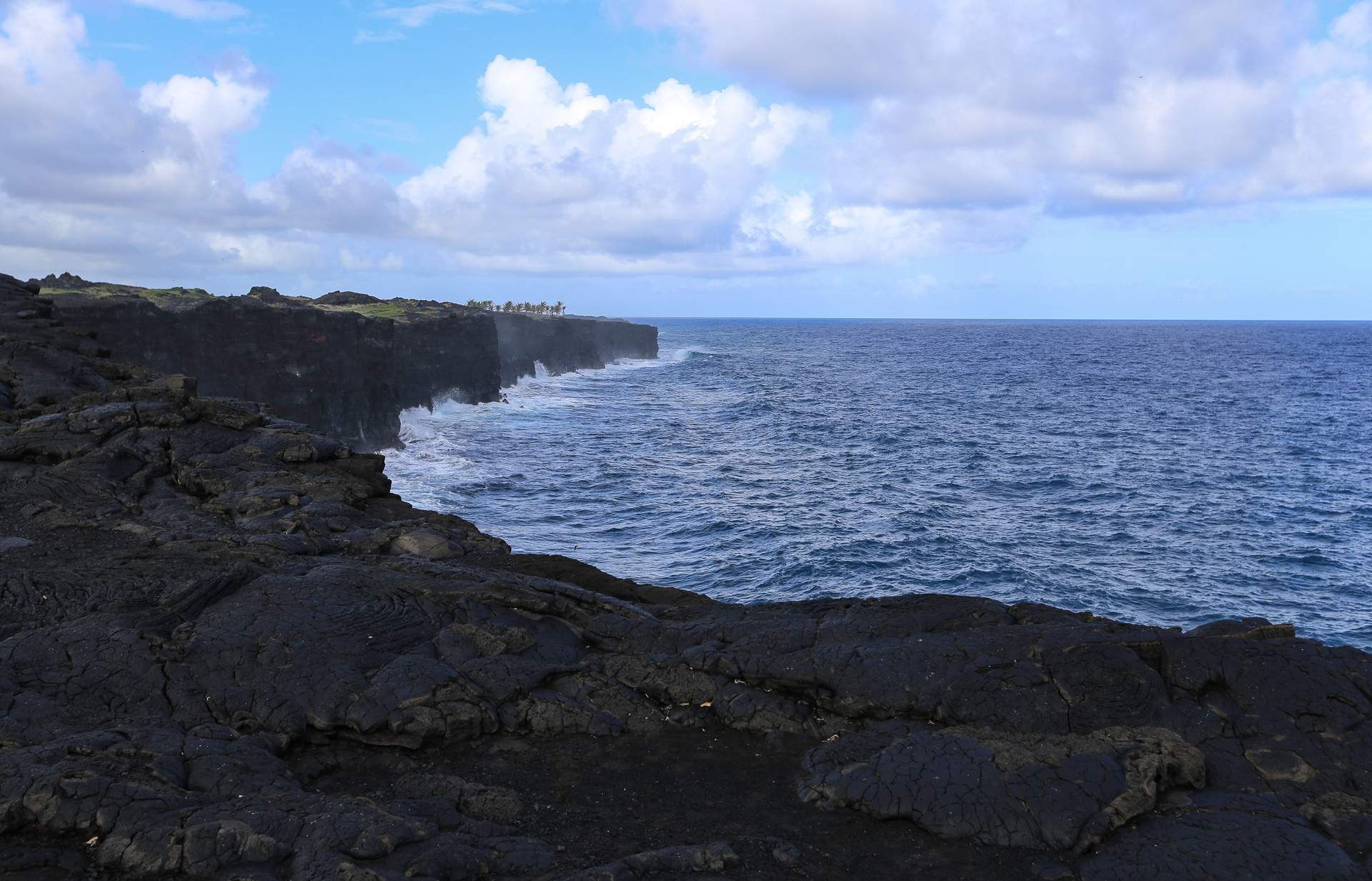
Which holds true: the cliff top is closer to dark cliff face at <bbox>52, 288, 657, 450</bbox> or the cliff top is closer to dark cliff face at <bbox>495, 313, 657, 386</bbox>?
dark cliff face at <bbox>52, 288, 657, 450</bbox>

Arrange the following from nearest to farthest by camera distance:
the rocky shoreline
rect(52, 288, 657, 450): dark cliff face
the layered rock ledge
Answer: the rocky shoreline, the layered rock ledge, rect(52, 288, 657, 450): dark cliff face

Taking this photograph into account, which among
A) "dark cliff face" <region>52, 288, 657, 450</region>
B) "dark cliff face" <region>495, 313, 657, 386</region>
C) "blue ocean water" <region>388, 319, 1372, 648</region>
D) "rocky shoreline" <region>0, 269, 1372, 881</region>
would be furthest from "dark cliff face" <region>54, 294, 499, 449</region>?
"dark cliff face" <region>495, 313, 657, 386</region>

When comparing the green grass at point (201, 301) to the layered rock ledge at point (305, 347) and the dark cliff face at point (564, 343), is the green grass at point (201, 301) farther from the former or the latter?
the dark cliff face at point (564, 343)

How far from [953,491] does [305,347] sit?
31134 mm

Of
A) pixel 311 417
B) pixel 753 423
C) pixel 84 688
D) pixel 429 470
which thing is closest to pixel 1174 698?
pixel 84 688

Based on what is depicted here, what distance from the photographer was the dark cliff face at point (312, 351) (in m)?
31.7

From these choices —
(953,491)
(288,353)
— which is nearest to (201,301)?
(288,353)

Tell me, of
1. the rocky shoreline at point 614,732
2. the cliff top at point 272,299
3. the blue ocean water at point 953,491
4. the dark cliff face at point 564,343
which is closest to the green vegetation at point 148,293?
the cliff top at point 272,299

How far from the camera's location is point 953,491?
35.7 metres

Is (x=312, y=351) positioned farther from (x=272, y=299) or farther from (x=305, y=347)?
(x=272, y=299)

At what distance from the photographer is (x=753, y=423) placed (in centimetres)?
5581

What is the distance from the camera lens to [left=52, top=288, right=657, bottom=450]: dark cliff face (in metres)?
31.7

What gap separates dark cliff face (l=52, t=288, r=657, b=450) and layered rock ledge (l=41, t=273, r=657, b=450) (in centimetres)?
5

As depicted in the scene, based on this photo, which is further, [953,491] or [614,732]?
[953,491]
